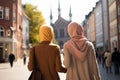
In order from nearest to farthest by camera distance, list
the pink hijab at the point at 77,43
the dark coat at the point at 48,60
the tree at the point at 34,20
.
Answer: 1. the pink hijab at the point at 77,43
2. the dark coat at the point at 48,60
3. the tree at the point at 34,20

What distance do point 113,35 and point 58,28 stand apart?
419ft

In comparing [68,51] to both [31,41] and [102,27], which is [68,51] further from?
[31,41]

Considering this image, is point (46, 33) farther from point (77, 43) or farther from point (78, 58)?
point (78, 58)

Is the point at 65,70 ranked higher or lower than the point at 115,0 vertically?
lower

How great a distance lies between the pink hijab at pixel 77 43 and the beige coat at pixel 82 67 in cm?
9

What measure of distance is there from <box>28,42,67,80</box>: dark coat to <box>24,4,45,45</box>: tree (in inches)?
3520

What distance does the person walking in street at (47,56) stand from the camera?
716cm

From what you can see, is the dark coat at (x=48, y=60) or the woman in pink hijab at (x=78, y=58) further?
the dark coat at (x=48, y=60)

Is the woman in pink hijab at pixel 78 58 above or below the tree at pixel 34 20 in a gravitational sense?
below

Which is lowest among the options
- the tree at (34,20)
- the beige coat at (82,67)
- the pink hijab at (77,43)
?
the beige coat at (82,67)

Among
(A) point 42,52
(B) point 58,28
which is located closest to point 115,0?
(A) point 42,52

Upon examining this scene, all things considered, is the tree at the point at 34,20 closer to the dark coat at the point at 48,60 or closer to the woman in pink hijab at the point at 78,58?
the dark coat at the point at 48,60

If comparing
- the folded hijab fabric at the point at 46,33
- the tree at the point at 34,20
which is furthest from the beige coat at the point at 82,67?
the tree at the point at 34,20

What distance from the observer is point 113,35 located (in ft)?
211
